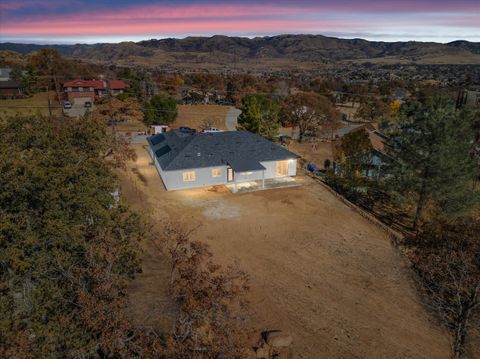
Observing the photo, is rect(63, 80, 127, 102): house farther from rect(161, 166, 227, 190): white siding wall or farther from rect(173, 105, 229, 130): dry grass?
rect(161, 166, 227, 190): white siding wall

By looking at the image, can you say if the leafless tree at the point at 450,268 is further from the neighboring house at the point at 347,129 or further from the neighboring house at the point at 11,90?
the neighboring house at the point at 11,90

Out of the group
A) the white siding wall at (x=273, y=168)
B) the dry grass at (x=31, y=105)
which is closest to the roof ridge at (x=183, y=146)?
the white siding wall at (x=273, y=168)

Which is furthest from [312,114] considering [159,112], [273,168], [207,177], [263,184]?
[207,177]

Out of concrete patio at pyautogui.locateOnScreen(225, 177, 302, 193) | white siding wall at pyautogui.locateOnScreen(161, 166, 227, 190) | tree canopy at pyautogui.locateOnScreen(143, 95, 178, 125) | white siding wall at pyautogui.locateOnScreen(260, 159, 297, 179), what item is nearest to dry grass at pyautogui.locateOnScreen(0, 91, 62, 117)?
tree canopy at pyautogui.locateOnScreen(143, 95, 178, 125)

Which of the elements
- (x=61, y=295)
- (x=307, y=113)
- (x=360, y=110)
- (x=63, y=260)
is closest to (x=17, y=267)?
(x=63, y=260)

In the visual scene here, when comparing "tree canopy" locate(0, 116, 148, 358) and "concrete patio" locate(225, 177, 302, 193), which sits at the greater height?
"tree canopy" locate(0, 116, 148, 358)

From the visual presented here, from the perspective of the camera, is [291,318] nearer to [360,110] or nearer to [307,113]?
[307,113]

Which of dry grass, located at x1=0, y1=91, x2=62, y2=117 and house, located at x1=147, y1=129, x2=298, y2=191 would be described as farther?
dry grass, located at x1=0, y1=91, x2=62, y2=117
